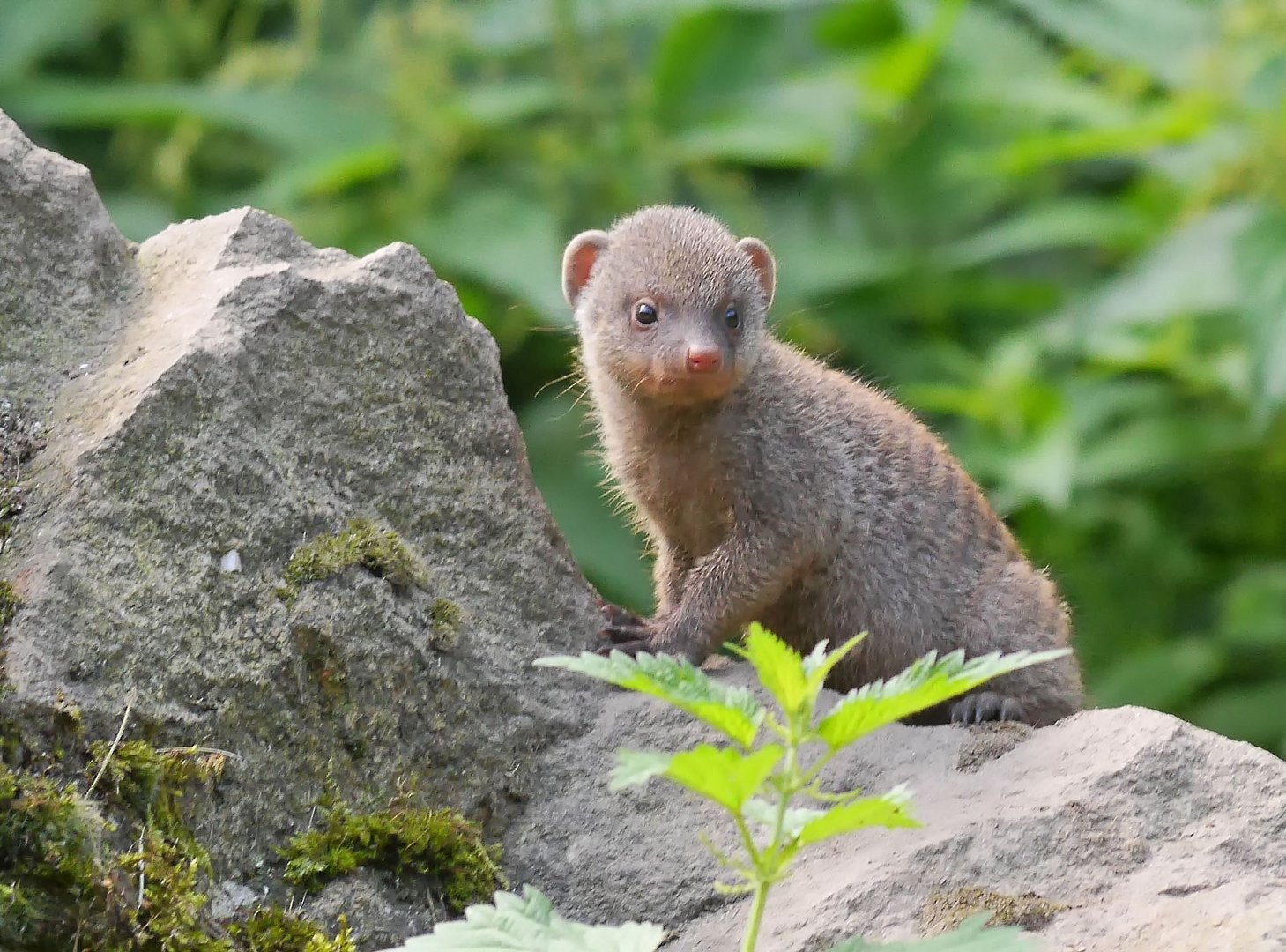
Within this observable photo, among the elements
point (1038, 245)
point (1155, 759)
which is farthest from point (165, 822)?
point (1038, 245)

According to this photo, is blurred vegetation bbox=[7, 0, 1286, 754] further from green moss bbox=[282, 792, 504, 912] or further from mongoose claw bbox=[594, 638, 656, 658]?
green moss bbox=[282, 792, 504, 912]

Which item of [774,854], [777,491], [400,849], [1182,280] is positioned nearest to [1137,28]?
[1182,280]

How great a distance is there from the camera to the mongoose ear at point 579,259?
210 inches

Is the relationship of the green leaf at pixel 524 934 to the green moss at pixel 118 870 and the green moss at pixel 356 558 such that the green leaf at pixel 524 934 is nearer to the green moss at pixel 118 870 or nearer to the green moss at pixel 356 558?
the green moss at pixel 118 870

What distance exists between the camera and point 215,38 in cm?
830

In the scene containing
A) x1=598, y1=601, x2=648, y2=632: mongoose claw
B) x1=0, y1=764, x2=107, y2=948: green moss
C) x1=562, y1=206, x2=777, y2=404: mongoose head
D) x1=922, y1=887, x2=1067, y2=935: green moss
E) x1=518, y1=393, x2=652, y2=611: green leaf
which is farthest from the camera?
x1=518, y1=393, x2=652, y2=611: green leaf

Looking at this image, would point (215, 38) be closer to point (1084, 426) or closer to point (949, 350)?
point (949, 350)

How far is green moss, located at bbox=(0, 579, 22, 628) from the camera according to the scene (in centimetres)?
306

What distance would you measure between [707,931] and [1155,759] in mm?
1117

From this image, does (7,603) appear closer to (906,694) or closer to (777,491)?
(906,694)

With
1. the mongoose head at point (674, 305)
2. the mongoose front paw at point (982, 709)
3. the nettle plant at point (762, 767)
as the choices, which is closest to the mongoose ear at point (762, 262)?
the mongoose head at point (674, 305)

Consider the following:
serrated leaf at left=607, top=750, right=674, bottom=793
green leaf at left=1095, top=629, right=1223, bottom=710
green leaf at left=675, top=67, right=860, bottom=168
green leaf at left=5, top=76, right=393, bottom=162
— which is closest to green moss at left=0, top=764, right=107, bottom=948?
serrated leaf at left=607, top=750, right=674, bottom=793

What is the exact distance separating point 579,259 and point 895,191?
134 inches

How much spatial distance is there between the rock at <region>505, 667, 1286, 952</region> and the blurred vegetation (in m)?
2.80
